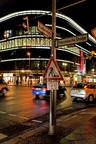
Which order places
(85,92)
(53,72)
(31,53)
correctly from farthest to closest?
(31,53), (85,92), (53,72)

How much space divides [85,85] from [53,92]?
33.8 feet

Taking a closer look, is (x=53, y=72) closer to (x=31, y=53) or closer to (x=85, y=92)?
(x=85, y=92)

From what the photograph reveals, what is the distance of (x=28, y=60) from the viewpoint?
60.0 m

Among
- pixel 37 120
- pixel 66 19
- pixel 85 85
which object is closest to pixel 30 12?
pixel 66 19

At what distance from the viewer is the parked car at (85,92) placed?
16516 mm

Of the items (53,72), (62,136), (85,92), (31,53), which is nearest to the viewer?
(62,136)

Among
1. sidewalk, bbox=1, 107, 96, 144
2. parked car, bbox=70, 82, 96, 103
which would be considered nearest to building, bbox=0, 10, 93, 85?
parked car, bbox=70, 82, 96, 103

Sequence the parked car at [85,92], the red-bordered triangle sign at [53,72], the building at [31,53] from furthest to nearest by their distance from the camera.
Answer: the building at [31,53] < the parked car at [85,92] < the red-bordered triangle sign at [53,72]

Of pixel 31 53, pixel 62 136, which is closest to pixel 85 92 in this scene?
pixel 62 136

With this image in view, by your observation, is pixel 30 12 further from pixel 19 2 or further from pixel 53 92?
pixel 53 92

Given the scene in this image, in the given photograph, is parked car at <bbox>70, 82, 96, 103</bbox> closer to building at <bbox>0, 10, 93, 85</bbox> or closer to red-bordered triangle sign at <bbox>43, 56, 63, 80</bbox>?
red-bordered triangle sign at <bbox>43, 56, 63, 80</bbox>

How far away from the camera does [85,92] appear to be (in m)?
16.5

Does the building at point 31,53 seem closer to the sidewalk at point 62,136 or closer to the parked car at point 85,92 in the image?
the parked car at point 85,92

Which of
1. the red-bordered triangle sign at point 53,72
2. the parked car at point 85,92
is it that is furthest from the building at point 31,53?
the red-bordered triangle sign at point 53,72
